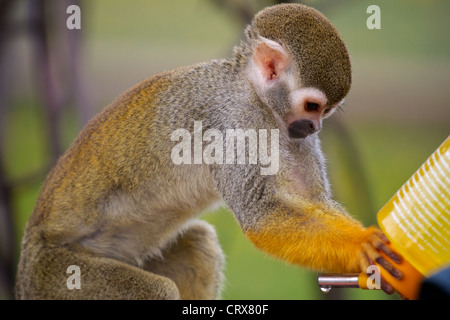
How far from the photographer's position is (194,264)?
8.20ft

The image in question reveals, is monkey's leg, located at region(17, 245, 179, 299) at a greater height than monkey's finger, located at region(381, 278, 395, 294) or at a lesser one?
lesser

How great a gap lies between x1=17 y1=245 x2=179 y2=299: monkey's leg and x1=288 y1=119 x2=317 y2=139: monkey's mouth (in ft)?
2.36

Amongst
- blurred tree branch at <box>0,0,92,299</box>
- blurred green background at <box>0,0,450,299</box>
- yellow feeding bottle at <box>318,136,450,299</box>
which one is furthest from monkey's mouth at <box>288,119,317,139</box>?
blurred green background at <box>0,0,450,299</box>

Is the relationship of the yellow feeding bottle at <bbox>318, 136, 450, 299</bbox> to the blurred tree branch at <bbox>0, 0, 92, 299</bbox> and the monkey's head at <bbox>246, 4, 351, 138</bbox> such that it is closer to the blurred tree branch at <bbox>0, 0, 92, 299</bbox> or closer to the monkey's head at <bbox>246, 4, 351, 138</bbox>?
the monkey's head at <bbox>246, 4, 351, 138</bbox>

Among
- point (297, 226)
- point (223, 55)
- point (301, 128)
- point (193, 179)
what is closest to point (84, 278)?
point (193, 179)

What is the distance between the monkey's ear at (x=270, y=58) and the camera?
6.39ft

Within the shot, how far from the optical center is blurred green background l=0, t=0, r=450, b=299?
4.04m

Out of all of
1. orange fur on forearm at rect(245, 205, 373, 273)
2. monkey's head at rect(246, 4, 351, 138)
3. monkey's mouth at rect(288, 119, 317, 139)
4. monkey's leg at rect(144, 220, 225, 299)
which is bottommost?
monkey's leg at rect(144, 220, 225, 299)

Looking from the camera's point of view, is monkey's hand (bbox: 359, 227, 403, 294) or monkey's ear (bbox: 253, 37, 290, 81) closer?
monkey's hand (bbox: 359, 227, 403, 294)

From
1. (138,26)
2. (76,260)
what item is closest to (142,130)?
(76,260)

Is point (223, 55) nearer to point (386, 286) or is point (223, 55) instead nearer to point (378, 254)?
point (378, 254)

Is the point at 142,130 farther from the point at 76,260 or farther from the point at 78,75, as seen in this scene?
the point at 78,75

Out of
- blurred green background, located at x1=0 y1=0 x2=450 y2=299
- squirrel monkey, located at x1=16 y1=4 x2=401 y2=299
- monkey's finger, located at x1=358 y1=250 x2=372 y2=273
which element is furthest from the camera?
blurred green background, located at x1=0 y1=0 x2=450 y2=299

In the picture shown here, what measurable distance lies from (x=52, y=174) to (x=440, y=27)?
3.39 m
